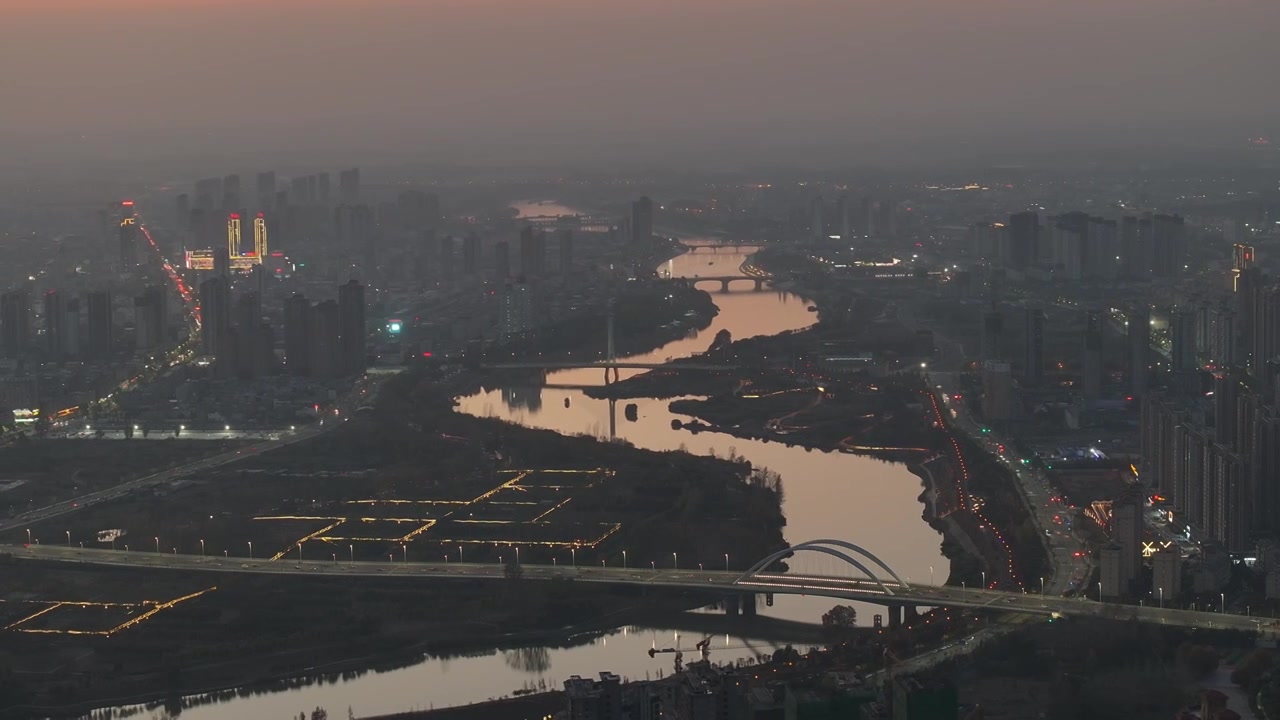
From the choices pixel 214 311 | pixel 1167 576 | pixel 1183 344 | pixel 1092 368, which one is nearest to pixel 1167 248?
pixel 1183 344

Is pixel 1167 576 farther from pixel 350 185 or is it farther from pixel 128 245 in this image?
pixel 350 185

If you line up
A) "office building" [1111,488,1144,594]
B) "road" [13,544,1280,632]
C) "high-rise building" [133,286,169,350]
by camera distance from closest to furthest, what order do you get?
1. "road" [13,544,1280,632]
2. "office building" [1111,488,1144,594]
3. "high-rise building" [133,286,169,350]

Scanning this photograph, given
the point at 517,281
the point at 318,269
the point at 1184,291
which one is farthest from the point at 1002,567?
the point at 318,269

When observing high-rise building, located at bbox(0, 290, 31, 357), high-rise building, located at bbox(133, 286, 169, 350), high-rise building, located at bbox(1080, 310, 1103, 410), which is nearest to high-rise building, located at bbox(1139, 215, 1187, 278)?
high-rise building, located at bbox(1080, 310, 1103, 410)

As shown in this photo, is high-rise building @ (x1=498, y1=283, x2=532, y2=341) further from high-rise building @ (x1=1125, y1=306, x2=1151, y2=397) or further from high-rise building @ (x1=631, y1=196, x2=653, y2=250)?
high-rise building @ (x1=631, y1=196, x2=653, y2=250)

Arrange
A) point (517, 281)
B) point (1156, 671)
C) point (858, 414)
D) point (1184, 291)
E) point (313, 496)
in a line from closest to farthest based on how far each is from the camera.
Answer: point (1156, 671) < point (313, 496) < point (858, 414) < point (1184, 291) < point (517, 281)

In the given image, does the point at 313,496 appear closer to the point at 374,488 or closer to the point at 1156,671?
the point at 374,488

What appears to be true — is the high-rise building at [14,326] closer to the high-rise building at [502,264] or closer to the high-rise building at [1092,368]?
the high-rise building at [502,264]

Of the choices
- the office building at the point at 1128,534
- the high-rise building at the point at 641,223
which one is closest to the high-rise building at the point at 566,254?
the high-rise building at the point at 641,223
